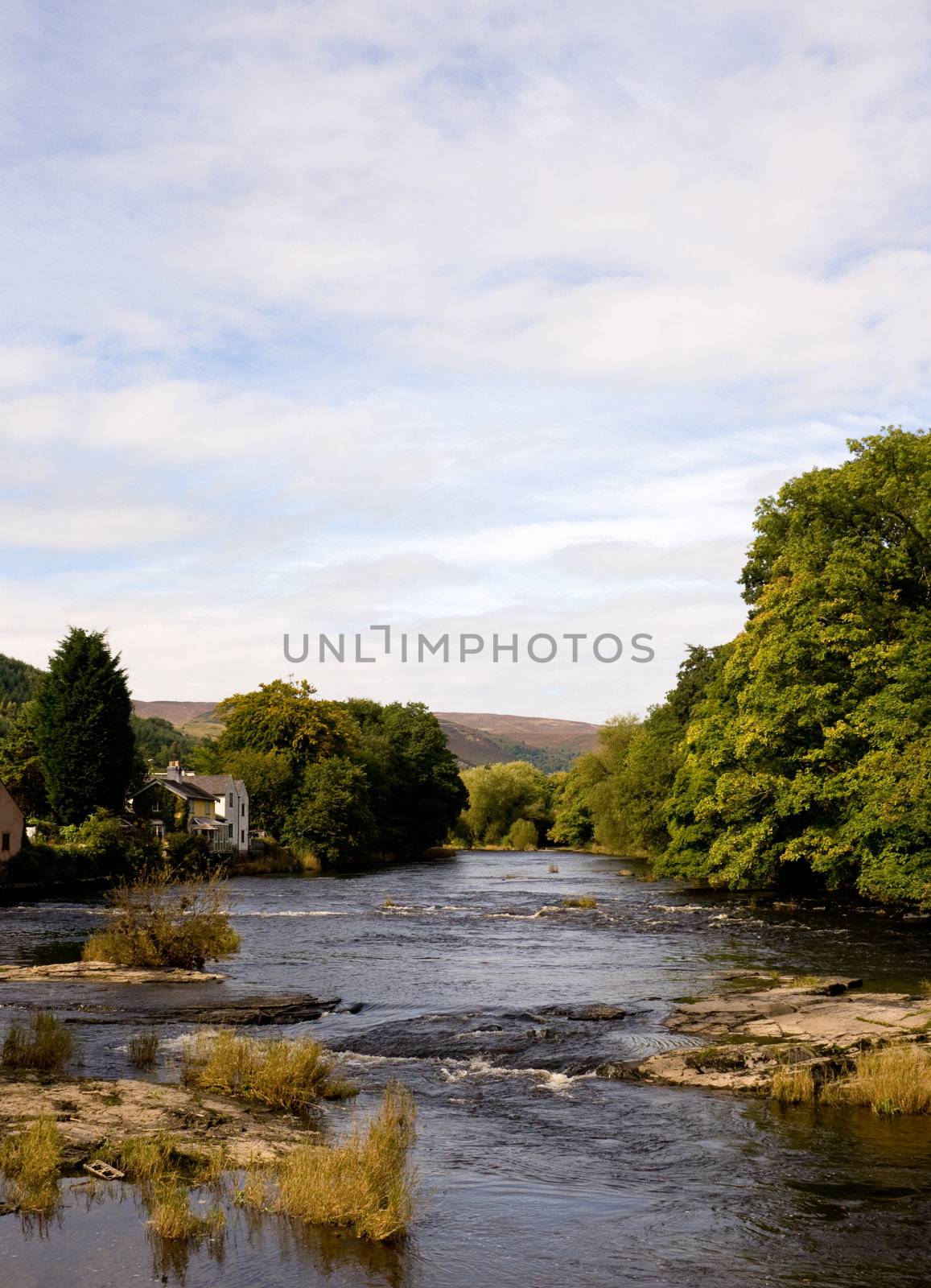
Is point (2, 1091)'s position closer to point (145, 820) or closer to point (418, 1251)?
point (418, 1251)

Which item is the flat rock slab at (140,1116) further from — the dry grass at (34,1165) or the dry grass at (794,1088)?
the dry grass at (794,1088)

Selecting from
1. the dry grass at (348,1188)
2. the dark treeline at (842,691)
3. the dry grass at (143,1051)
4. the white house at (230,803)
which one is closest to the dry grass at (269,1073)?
the dry grass at (143,1051)

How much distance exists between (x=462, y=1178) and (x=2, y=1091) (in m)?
6.24

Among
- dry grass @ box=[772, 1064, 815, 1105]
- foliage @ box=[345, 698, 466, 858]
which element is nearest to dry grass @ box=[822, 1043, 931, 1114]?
dry grass @ box=[772, 1064, 815, 1105]

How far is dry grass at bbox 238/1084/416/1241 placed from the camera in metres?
10.4

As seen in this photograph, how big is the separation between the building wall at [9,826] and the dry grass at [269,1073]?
42.4 meters

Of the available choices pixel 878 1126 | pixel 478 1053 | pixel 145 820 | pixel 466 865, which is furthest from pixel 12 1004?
pixel 466 865

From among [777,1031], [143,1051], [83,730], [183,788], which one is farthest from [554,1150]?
[183,788]

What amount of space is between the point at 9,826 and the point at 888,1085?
5023 centimetres

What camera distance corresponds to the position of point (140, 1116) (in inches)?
528

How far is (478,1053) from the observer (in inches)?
722

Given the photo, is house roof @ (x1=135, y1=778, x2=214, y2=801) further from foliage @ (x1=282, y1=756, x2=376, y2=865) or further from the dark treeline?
the dark treeline

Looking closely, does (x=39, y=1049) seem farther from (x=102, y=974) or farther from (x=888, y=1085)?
(x=888, y=1085)

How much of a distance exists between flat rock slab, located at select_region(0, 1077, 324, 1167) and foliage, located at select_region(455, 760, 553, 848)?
10860cm
